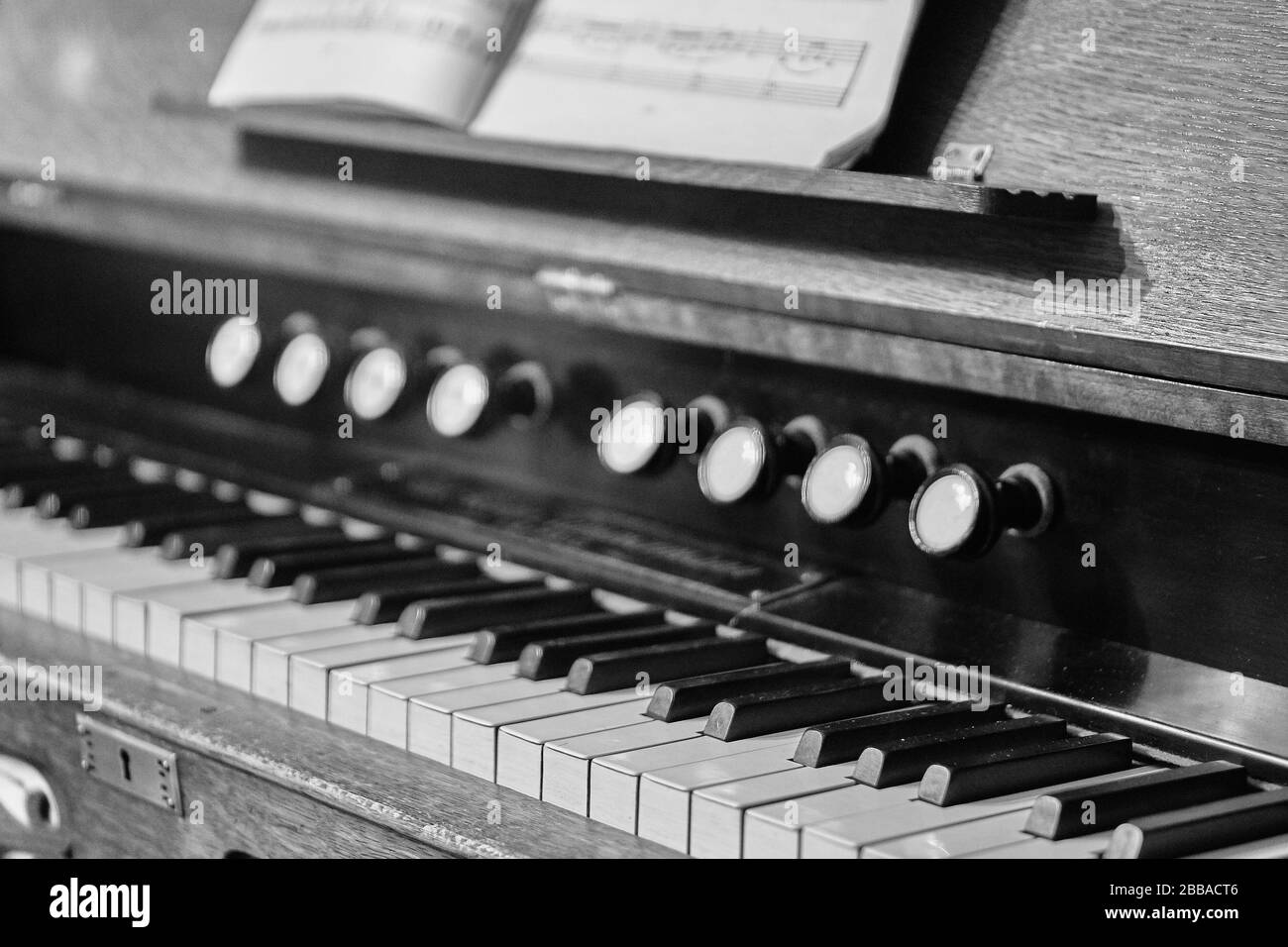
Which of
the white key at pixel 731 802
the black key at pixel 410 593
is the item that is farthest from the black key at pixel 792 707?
the black key at pixel 410 593

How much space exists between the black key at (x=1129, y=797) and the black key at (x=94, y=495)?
1.42 metres

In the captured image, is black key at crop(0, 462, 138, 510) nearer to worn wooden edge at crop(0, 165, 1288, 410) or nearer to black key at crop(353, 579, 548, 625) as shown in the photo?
worn wooden edge at crop(0, 165, 1288, 410)

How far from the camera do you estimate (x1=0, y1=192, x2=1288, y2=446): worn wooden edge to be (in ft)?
4.64

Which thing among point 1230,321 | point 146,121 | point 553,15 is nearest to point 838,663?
point 1230,321

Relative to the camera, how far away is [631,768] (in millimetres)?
1337

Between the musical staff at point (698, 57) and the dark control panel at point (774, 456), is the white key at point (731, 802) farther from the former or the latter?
the musical staff at point (698, 57)

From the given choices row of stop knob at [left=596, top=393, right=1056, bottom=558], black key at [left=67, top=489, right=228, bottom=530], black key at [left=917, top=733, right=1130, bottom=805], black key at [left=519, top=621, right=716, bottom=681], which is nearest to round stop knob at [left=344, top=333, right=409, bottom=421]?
black key at [left=67, top=489, right=228, bottom=530]

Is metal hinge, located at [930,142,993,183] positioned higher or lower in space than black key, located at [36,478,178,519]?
higher

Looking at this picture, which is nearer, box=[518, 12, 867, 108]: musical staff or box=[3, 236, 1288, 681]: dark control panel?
box=[3, 236, 1288, 681]: dark control panel

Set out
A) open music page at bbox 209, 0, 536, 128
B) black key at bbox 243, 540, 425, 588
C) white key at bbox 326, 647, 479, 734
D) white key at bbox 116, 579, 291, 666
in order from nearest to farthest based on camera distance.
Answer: white key at bbox 326, 647, 479, 734, white key at bbox 116, 579, 291, 666, black key at bbox 243, 540, 425, 588, open music page at bbox 209, 0, 536, 128

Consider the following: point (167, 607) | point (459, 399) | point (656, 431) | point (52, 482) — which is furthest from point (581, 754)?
point (52, 482)

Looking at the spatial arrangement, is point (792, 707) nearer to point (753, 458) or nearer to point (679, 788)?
point (679, 788)

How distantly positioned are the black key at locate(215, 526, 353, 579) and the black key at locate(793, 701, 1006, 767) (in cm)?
82
